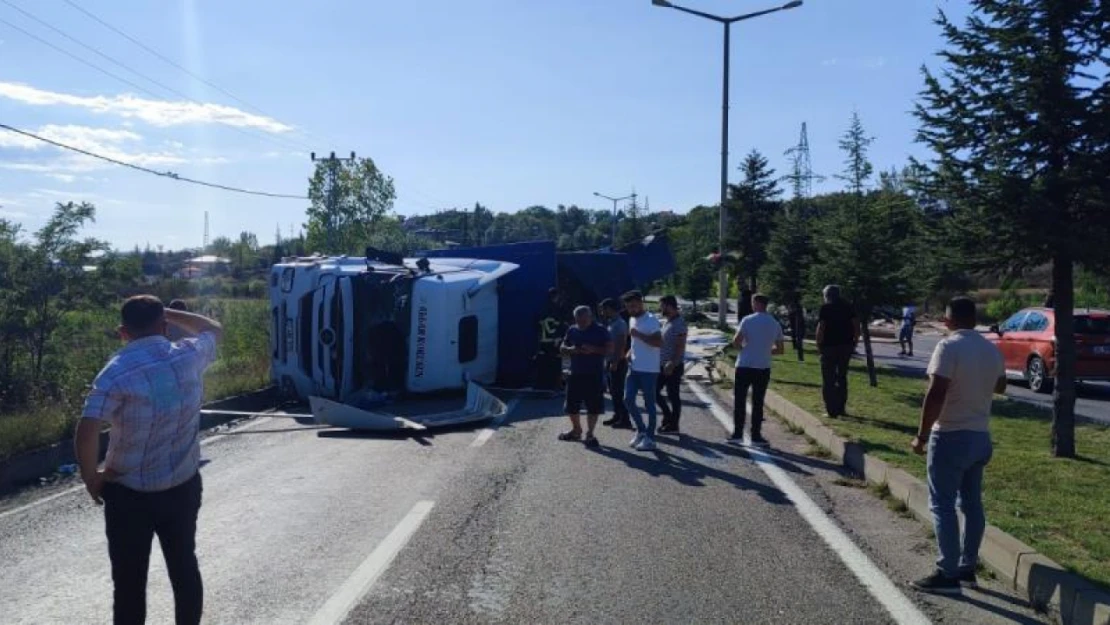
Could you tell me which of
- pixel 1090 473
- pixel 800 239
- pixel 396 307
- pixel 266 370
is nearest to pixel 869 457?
pixel 1090 473

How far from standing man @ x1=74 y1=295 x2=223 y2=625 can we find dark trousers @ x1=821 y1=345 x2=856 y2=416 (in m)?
9.66

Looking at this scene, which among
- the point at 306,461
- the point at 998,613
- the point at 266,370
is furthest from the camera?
the point at 266,370

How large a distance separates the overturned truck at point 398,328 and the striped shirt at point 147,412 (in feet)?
25.9

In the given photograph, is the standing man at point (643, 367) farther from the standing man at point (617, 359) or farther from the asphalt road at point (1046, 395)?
the asphalt road at point (1046, 395)

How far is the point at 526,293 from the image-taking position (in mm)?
17031

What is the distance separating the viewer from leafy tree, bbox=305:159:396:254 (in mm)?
52969

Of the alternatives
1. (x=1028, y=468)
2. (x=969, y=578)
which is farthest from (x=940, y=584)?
(x=1028, y=468)

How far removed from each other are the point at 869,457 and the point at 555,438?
3854mm

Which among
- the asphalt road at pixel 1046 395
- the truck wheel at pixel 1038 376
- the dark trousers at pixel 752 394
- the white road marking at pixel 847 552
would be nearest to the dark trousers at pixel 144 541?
the white road marking at pixel 847 552

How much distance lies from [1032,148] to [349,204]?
48378 millimetres

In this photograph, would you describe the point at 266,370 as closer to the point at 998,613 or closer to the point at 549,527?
the point at 549,527

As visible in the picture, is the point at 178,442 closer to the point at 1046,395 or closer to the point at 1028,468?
the point at 1028,468

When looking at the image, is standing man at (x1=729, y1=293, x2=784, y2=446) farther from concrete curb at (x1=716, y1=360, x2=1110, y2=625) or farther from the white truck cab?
the white truck cab

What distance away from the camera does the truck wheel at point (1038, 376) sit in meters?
18.3
